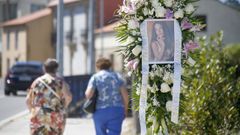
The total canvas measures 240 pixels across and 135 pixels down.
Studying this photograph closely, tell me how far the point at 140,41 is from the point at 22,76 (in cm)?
2381

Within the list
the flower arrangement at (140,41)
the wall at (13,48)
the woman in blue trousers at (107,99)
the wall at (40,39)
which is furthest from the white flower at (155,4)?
the wall at (13,48)

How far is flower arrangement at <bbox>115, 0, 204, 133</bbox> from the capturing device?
651cm

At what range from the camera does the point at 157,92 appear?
21.6 ft

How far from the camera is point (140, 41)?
6551mm

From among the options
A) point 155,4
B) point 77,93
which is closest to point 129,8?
point 155,4

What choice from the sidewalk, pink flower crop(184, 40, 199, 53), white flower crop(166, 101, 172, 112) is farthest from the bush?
the sidewalk

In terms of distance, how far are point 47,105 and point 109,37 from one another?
168 feet

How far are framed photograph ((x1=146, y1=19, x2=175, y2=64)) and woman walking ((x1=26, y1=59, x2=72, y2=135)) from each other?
9.63 feet

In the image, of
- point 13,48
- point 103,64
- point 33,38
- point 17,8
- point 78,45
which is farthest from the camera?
point 17,8

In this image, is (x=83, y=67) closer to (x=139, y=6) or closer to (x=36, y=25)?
(x=36, y=25)

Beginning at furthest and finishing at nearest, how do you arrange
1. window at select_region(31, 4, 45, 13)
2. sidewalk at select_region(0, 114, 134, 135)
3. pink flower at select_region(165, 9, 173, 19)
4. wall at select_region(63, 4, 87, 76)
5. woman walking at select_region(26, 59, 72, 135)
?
window at select_region(31, 4, 45, 13), wall at select_region(63, 4, 87, 76), sidewalk at select_region(0, 114, 134, 135), woman walking at select_region(26, 59, 72, 135), pink flower at select_region(165, 9, 173, 19)

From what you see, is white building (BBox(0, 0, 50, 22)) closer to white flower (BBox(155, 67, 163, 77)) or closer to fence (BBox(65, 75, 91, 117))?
fence (BBox(65, 75, 91, 117))

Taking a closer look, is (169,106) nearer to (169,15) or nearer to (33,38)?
(169,15)

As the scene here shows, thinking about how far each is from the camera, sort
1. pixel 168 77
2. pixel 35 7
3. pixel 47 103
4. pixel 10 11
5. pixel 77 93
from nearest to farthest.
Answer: pixel 168 77 → pixel 47 103 → pixel 77 93 → pixel 10 11 → pixel 35 7
